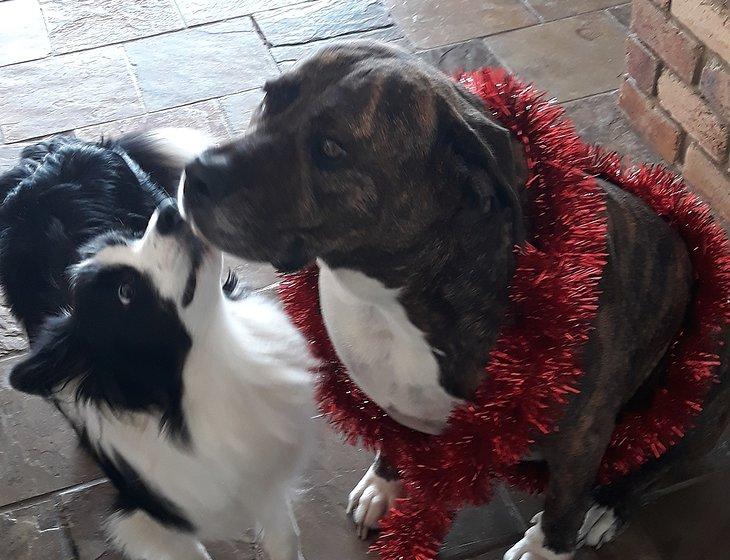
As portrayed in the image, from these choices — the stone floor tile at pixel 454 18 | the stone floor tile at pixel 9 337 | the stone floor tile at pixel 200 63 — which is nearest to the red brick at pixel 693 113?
the stone floor tile at pixel 454 18

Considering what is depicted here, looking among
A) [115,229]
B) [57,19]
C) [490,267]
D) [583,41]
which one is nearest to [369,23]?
[583,41]

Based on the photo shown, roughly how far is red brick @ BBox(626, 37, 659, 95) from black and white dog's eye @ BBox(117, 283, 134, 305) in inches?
73.8

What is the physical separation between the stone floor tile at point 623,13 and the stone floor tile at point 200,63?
1298 millimetres

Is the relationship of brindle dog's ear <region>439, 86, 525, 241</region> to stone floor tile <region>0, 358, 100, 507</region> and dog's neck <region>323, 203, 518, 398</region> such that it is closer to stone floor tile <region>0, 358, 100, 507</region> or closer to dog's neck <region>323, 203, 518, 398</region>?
dog's neck <region>323, 203, 518, 398</region>

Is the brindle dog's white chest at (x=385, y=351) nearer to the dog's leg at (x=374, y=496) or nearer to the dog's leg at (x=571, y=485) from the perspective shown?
the dog's leg at (x=571, y=485)

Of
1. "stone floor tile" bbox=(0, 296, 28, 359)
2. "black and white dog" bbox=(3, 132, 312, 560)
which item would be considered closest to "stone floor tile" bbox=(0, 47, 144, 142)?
"stone floor tile" bbox=(0, 296, 28, 359)

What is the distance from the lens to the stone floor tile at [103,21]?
325 cm

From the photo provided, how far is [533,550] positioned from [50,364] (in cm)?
105

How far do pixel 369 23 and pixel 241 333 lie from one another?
1.88 metres

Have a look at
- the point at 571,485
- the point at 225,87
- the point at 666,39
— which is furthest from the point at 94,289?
the point at 666,39

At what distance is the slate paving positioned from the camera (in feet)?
6.24

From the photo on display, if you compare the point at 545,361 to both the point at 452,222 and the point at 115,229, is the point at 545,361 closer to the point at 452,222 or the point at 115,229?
the point at 452,222

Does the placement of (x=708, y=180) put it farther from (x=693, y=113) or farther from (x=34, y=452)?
(x=34, y=452)

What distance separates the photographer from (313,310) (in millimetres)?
1674
